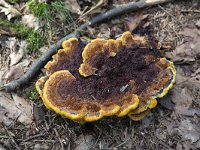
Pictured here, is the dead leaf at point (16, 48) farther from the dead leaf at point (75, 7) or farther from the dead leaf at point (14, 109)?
the dead leaf at point (75, 7)

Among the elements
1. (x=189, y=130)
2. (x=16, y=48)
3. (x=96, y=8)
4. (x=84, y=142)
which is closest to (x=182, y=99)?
(x=189, y=130)

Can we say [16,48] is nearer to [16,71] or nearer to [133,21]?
[16,71]

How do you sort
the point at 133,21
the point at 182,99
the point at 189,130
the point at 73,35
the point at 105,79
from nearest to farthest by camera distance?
the point at 105,79
the point at 189,130
the point at 182,99
the point at 73,35
the point at 133,21

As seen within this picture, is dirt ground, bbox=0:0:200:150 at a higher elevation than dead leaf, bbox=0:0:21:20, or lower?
lower

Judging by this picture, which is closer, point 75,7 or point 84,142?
point 84,142

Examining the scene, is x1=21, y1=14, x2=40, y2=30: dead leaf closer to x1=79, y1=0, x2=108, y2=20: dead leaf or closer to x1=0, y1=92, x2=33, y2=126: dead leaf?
x1=79, y1=0, x2=108, y2=20: dead leaf

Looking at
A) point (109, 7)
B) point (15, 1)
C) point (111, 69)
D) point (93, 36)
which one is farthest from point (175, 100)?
point (15, 1)

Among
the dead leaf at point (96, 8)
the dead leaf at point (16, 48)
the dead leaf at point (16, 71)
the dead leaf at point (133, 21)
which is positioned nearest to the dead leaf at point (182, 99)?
the dead leaf at point (133, 21)

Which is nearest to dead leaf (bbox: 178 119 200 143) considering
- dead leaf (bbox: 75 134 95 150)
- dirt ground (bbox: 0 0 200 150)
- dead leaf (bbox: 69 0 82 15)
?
dirt ground (bbox: 0 0 200 150)
